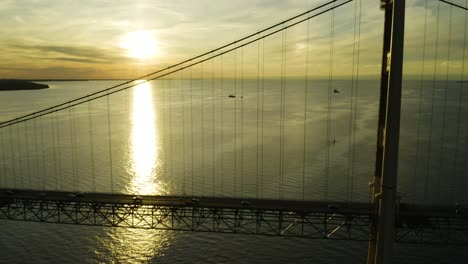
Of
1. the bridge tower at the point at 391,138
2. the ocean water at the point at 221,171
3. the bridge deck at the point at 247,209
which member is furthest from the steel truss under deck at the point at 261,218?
the bridge tower at the point at 391,138

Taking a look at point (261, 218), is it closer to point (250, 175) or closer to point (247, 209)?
point (247, 209)

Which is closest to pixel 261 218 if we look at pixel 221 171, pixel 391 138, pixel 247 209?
pixel 247 209

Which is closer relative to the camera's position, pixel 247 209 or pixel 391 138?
pixel 391 138

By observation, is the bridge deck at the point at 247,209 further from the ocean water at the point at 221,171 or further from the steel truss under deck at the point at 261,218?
the ocean water at the point at 221,171

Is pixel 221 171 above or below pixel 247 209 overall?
below

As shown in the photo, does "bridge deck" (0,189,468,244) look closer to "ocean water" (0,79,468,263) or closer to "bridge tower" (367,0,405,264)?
"ocean water" (0,79,468,263)

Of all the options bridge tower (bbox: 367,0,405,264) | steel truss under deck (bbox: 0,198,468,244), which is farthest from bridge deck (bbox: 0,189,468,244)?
→ bridge tower (bbox: 367,0,405,264)

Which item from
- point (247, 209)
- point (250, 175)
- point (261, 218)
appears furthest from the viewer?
point (250, 175)

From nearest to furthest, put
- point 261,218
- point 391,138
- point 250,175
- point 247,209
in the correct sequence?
1. point 391,138
2. point 261,218
3. point 247,209
4. point 250,175

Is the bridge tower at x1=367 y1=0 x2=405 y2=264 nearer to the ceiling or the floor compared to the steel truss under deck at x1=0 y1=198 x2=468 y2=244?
nearer to the ceiling
